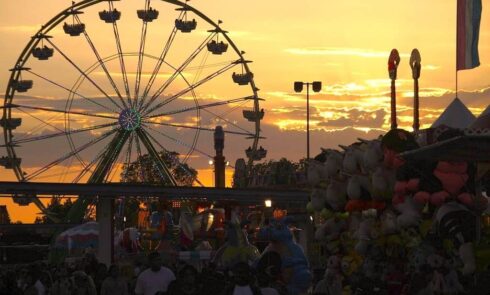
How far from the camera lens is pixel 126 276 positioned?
859 inches

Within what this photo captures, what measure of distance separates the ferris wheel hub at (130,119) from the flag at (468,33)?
37.9 meters

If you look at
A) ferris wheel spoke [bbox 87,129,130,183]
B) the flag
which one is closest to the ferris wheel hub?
ferris wheel spoke [bbox 87,129,130,183]

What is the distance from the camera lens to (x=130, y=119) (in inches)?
2245

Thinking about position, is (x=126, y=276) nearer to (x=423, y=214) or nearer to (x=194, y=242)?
(x=423, y=214)

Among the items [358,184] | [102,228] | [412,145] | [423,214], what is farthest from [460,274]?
[102,228]

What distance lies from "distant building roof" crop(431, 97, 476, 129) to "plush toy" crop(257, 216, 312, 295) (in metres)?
4.25

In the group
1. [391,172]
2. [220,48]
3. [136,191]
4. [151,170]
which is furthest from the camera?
[151,170]

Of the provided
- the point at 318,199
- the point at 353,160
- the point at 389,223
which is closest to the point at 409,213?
the point at 389,223

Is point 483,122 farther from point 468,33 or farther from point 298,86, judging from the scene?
point 298,86

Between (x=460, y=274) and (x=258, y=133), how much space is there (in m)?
42.7

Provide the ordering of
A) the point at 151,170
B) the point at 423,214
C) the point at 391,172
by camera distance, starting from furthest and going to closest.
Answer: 1. the point at 151,170
2. the point at 391,172
3. the point at 423,214

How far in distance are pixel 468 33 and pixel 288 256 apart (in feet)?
23.0

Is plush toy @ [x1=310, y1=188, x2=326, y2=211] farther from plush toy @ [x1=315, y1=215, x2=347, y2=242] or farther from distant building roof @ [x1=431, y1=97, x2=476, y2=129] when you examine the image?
distant building roof @ [x1=431, y1=97, x2=476, y2=129]

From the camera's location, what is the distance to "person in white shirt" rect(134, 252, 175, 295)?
19.4 m
